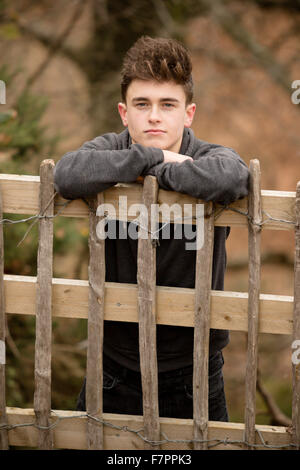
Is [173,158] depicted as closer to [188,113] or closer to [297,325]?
[188,113]

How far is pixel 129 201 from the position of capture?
2.19m

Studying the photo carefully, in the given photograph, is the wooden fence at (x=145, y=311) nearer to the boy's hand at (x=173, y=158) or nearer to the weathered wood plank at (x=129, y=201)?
the weathered wood plank at (x=129, y=201)

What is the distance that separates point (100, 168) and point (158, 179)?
22cm

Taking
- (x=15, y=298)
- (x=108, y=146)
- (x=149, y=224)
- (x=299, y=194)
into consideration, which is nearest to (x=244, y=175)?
(x=299, y=194)

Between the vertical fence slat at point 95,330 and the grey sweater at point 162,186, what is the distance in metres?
0.14

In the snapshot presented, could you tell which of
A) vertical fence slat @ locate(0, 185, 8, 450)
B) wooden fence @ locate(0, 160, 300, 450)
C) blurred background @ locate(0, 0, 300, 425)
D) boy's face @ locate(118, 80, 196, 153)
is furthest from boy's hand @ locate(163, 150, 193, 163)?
blurred background @ locate(0, 0, 300, 425)

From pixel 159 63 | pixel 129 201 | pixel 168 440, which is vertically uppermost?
pixel 159 63

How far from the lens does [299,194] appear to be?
82.6 inches

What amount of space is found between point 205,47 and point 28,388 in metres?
5.01

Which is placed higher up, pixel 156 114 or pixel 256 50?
pixel 256 50

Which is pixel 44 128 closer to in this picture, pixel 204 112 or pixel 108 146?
pixel 108 146

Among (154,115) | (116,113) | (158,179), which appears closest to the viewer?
(158,179)

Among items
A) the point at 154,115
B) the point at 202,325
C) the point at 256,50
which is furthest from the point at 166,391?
the point at 256,50

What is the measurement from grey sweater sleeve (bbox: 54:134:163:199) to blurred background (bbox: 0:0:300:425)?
4.51 ft
